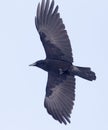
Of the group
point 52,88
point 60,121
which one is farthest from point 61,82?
point 60,121

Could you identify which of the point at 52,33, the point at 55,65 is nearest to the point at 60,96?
the point at 55,65

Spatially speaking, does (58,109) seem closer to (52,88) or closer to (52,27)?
(52,88)

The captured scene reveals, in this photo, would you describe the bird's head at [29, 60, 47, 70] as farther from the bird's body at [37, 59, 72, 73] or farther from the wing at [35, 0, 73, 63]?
the wing at [35, 0, 73, 63]

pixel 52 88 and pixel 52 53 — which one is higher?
pixel 52 53

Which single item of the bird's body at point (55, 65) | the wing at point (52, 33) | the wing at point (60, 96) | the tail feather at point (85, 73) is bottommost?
the wing at point (60, 96)

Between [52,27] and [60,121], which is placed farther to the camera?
[52,27]

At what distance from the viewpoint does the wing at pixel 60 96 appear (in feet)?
45.7

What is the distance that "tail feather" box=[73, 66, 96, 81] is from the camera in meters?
13.8

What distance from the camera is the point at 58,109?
1420 cm

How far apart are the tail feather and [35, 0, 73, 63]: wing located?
0.39 m

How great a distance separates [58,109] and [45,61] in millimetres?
1578

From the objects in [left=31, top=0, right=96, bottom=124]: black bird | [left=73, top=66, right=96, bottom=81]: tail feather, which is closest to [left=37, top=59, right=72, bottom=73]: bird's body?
[left=31, top=0, right=96, bottom=124]: black bird

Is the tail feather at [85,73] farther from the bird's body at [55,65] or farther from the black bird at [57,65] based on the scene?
the bird's body at [55,65]

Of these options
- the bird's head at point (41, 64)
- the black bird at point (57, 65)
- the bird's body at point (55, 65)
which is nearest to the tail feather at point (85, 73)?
the black bird at point (57, 65)
